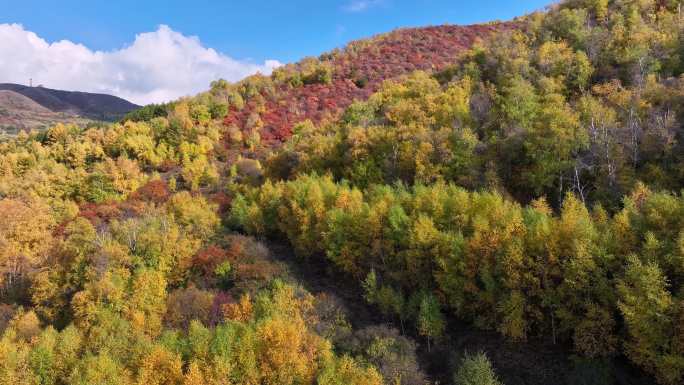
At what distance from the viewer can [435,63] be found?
391 feet

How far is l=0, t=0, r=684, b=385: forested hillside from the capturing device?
99.0 ft

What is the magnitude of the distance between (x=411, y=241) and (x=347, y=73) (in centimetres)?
9031

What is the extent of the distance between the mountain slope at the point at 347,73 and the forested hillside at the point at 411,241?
2543 cm

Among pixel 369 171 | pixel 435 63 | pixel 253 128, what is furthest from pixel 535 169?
pixel 435 63

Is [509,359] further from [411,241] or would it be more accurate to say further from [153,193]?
[153,193]

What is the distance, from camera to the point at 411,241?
131ft

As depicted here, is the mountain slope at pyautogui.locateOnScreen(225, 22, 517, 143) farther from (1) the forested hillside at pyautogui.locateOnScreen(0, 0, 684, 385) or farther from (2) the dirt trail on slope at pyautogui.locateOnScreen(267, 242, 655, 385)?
(2) the dirt trail on slope at pyautogui.locateOnScreen(267, 242, 655, 385)

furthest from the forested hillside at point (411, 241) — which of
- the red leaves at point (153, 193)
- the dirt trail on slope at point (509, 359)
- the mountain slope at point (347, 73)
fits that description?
the mountain slope at point (347, 73)

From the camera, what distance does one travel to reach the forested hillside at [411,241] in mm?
30188

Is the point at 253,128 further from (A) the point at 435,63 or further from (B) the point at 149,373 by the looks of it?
(B) the point at 149,373

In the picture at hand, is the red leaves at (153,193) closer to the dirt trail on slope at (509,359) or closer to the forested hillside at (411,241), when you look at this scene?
the forested hillside at (411,241)

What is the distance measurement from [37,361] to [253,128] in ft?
233

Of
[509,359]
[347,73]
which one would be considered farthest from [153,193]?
[347,73]

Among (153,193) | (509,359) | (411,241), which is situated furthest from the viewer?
(153,193)
